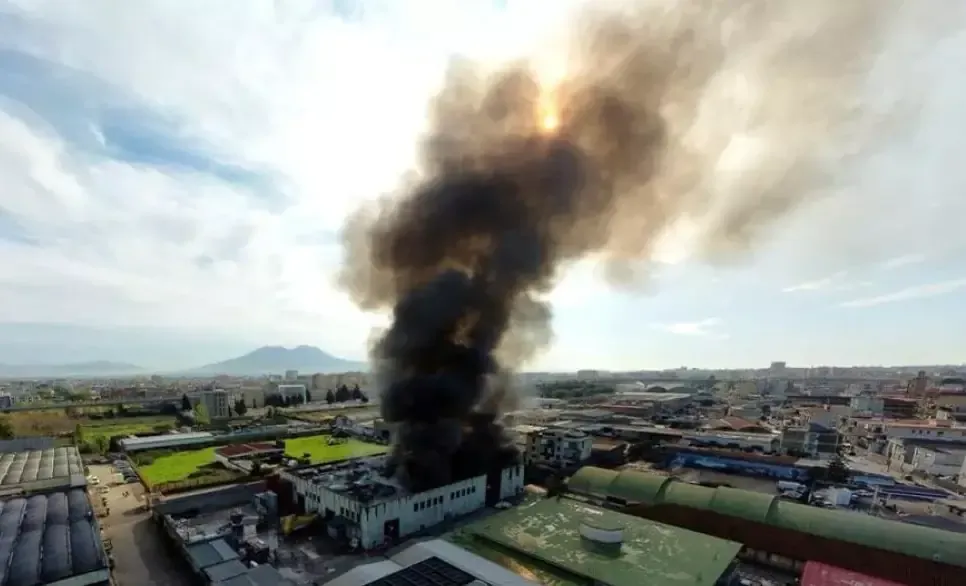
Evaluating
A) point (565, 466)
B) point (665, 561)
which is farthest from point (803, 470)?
point (665, 561)

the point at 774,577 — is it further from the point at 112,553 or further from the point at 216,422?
the point at 216,422

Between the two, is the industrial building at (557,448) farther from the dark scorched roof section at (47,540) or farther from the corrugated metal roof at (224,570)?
the dark scorched roof section at (47,540)

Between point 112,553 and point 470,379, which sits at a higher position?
point 470,379

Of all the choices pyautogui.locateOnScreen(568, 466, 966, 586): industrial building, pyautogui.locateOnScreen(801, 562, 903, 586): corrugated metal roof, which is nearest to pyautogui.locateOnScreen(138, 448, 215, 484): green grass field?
pyautogui.locateOnScreen(568, 466, 966, 586): industrial building

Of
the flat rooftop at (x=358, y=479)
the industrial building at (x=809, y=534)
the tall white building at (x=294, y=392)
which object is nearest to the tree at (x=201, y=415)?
the tall white building at (x=294, y=392)

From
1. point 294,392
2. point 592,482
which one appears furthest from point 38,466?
point 294,392

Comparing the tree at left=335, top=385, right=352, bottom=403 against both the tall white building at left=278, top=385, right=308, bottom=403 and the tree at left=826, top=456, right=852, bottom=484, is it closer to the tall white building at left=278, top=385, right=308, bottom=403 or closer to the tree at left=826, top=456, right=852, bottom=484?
the tall white building at left=278, top=385, right=308, bottom=403

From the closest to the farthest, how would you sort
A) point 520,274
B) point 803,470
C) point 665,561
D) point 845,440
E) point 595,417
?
point 665,561 < point 520,274 < point 803,470 < point 845,440 < point 595,417
